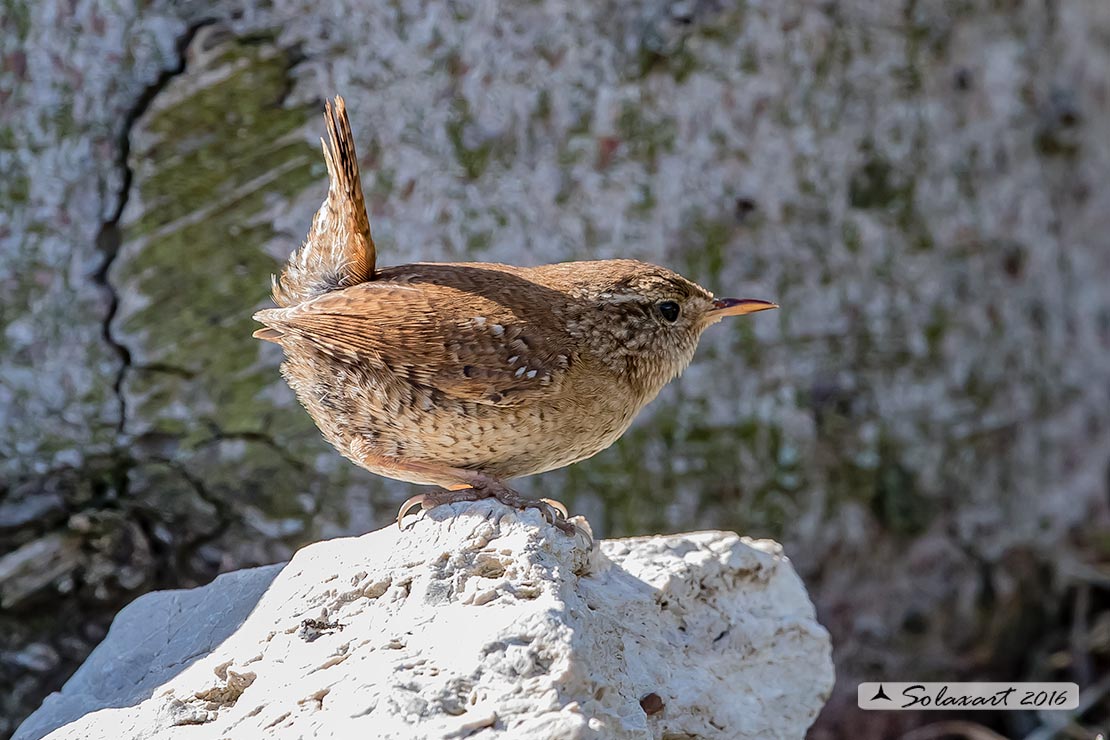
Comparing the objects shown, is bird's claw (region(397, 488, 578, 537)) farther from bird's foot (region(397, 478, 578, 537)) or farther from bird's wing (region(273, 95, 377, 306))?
bird's wing (region(273, 95, 377, 306))

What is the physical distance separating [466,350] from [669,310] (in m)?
0.54

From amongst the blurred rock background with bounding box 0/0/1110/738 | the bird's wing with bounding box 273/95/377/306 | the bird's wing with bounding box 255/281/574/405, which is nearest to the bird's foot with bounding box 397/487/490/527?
the bird's wing with bounding box 255/281/574/405

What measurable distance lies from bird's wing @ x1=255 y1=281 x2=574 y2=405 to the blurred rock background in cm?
143

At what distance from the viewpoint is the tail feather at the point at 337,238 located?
7.66ft

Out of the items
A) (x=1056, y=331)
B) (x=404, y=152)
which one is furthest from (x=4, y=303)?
(x=1056, y=331)

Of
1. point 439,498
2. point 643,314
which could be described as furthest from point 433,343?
point 643,314

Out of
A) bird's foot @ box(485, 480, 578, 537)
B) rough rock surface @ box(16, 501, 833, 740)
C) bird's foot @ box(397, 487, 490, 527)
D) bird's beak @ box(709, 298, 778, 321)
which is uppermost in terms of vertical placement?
bird's beak @ box(709, 298, 778, 321)

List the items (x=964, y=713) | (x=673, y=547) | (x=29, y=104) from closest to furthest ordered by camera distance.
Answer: (x=673, y=547)
(x=29, y=104)
(x=964, y=713)

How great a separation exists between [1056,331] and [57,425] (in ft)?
11.8

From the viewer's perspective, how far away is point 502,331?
2277 mm

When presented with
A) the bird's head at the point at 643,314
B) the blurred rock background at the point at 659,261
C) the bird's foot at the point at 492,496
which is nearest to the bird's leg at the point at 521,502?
the bird's foot at the point at 492,496

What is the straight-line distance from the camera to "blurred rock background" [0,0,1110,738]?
3475 millimetres

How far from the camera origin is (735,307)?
2.55m

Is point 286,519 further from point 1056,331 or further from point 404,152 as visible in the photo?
point 1056,331
